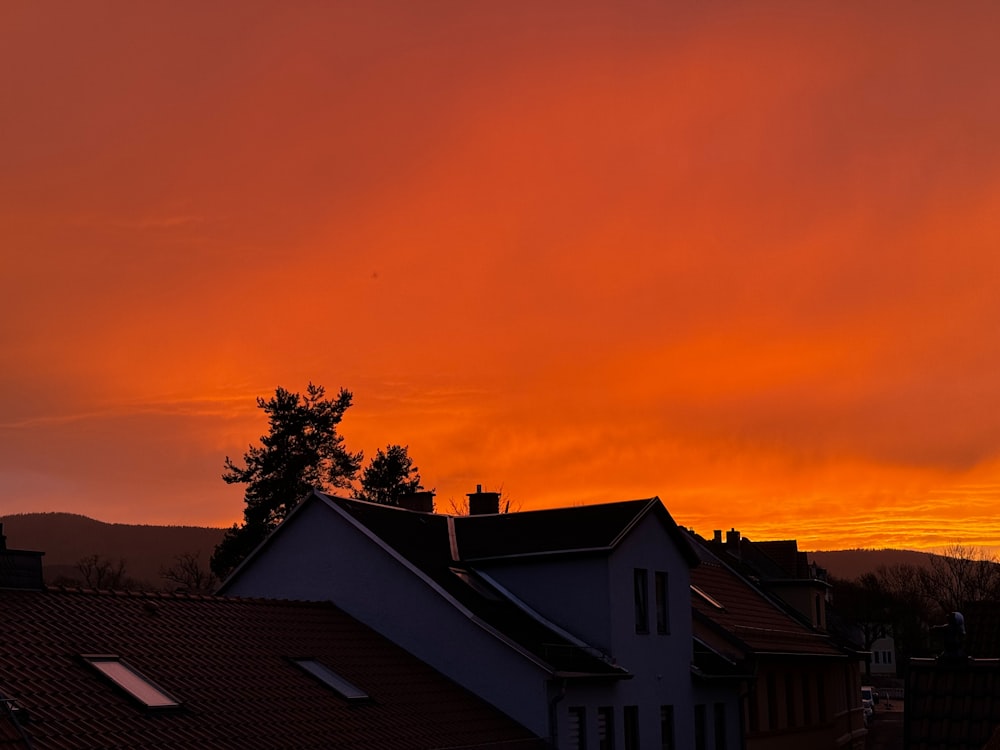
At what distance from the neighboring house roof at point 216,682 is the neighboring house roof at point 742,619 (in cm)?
1287

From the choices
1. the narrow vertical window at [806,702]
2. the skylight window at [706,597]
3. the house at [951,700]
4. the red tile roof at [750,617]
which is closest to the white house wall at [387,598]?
the red tile roof at [750,617]

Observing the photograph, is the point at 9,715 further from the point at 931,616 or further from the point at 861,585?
the point at 861,585

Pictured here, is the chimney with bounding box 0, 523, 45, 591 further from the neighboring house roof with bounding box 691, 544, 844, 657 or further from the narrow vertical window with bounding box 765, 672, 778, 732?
the narrow vertical window with bounding box 765, 672, 778, 732

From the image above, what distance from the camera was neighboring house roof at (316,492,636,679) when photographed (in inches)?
1179

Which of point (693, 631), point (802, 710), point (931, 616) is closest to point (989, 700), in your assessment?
point (693, 631)

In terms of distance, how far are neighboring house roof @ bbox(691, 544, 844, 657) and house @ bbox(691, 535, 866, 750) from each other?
1.2 inches

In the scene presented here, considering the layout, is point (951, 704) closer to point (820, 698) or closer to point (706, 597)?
point (706, 597)

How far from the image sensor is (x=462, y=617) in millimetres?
30000

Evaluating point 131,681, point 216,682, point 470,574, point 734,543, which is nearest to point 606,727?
point 470,574

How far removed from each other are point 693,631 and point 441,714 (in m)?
14.2

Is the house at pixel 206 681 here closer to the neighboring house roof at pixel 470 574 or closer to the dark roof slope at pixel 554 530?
the neighboring house roof at pixel 470 574

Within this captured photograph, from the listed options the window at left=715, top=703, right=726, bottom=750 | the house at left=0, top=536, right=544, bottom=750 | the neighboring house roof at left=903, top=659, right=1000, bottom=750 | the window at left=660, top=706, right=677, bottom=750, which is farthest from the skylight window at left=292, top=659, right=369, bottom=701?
the window at left=715, top=703, right=726, bottom=750

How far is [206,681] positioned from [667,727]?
15.4 metres

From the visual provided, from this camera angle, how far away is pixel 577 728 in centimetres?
2964
